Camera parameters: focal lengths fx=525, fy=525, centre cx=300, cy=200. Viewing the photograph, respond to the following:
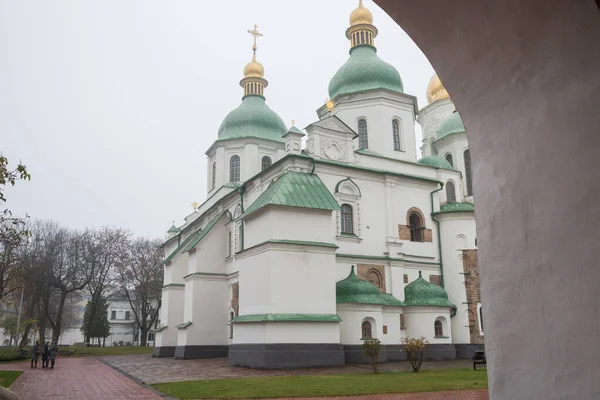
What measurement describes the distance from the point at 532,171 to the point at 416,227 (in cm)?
2576

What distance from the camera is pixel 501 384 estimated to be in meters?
3.27

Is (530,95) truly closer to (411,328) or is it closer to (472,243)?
(411,328)

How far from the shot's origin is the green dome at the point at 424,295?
25.5 m

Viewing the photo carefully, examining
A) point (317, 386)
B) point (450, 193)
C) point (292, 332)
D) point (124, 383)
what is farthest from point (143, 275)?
point (317, 386)

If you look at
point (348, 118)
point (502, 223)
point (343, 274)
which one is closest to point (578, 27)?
point (502, 223)

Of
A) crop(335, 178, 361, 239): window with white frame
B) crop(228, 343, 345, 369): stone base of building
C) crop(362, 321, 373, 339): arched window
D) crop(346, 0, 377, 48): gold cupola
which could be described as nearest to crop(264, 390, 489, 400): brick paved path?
crop(228, 343, 345, 369): stone base of building

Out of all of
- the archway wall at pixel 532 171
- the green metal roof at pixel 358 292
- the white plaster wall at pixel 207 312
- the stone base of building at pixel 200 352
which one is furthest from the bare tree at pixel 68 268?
the archway wall at pixel 532 171

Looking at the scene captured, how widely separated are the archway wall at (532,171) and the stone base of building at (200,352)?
87.5 feet

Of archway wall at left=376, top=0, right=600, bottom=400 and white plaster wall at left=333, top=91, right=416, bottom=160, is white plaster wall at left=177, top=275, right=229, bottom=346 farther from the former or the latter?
archway wall at left=376, top=0, right=600, bottom=400

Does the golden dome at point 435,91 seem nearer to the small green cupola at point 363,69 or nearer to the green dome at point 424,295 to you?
the small green cupola at point 363,69

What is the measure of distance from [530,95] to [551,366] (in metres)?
1.60

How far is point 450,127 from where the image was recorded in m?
34.7

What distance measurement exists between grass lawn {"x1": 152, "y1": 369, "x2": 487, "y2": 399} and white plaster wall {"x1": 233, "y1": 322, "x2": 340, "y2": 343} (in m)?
4.44

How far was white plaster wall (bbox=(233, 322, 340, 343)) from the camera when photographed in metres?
21.0
